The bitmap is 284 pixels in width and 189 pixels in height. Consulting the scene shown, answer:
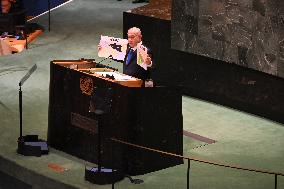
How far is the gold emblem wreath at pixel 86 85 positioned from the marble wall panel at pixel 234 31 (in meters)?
3.16

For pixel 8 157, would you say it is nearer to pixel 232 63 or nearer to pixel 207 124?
pixel 207 124

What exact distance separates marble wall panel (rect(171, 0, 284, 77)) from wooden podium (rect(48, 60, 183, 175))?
100 inches

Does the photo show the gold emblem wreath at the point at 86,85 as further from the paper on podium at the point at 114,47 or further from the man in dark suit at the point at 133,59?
the paper on podium at the point at 114,47

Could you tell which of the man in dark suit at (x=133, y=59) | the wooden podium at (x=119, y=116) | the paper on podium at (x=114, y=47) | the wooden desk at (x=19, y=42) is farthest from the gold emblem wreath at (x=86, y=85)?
Result: the wooden desk at (x=19, y=42)

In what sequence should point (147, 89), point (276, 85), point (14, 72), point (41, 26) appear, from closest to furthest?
point (147, 89) < point (276, 85) < point (14, 72) < point (41, 26)

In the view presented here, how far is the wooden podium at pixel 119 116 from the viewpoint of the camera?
9961mm

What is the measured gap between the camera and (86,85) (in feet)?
34.1

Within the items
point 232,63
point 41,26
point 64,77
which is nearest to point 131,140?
point 64,77

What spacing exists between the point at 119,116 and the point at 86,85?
66 cm

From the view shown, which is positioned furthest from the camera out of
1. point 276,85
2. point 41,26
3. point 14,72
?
point 41,26

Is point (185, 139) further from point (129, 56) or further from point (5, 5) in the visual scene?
point (5, 5)

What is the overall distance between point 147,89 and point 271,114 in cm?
339

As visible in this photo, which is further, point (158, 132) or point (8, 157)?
point (8, 157)

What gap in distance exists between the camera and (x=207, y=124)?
12.5 metres
